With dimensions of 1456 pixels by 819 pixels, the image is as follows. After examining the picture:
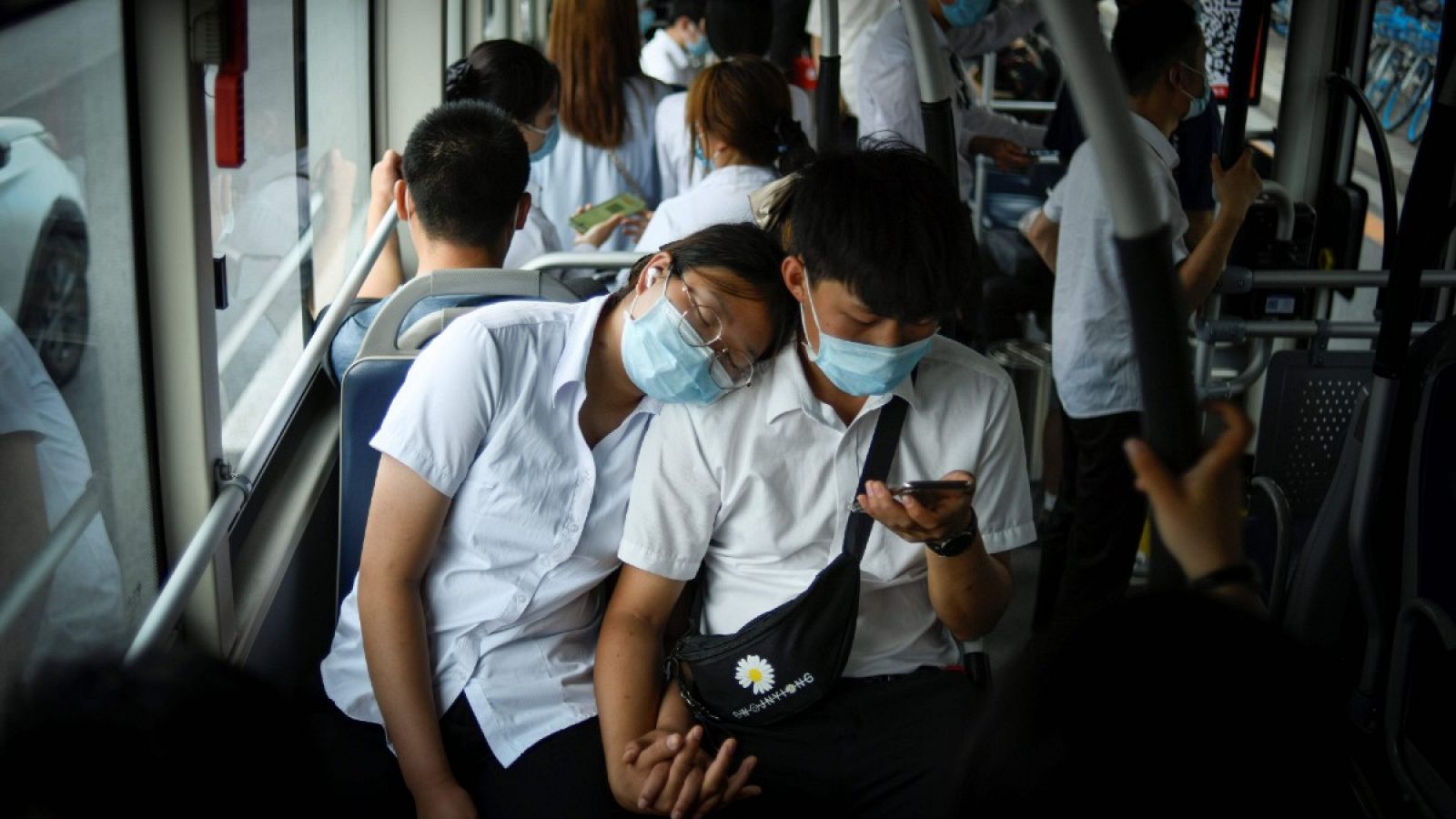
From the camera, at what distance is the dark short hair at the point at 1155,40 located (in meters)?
2.97

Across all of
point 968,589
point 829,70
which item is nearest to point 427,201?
point 829,70

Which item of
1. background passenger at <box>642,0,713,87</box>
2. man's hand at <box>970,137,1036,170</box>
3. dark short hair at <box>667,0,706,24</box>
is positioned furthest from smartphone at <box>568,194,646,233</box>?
dark short hair at <box>667,0,706,24</box>

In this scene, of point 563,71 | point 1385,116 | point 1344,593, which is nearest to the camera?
point 1344,593

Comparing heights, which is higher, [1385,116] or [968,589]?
[1385,116]

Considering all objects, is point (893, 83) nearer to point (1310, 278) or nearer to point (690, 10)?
point (1310, 278)

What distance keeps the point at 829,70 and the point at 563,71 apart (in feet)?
5.54

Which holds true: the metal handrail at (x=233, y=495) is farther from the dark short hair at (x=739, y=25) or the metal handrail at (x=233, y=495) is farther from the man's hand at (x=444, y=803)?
the dark short hair at (x=739, y=25)

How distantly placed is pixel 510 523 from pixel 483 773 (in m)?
0.36

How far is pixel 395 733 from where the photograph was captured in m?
1.84

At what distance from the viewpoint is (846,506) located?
6.30 feet

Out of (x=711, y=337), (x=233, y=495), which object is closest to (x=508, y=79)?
(x=233, y=495)

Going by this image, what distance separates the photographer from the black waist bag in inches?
70.3

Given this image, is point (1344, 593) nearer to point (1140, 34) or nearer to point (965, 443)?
point (965, 443)

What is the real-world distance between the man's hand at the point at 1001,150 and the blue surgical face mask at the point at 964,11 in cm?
66
